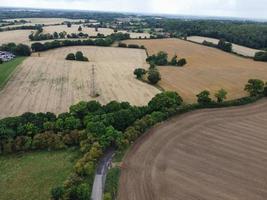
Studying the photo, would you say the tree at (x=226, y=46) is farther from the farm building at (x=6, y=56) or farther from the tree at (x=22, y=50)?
the farm building at (x=6, y=56)

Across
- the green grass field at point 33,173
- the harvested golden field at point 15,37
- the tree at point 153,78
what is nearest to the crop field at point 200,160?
the green grass field at point 33,173

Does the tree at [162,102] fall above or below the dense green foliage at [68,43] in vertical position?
above

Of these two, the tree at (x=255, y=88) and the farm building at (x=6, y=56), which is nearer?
the tree at (x=255, y=88)

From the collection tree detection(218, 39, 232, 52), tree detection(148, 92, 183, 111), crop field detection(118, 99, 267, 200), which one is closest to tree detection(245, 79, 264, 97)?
crop field detection(118, 99, 267, 200)

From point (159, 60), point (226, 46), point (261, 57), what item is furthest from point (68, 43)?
point (261, 57)

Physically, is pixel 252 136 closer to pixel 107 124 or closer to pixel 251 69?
pixel 107 124

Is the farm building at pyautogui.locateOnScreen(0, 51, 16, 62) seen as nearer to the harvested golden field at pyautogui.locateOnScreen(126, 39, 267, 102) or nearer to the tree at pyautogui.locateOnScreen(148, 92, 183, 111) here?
the harvested golden field at pyautogui.locateOnScreen(126, 39, 267, 102)

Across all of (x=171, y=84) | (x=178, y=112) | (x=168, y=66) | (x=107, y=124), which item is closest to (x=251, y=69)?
(x=168, y=66)
